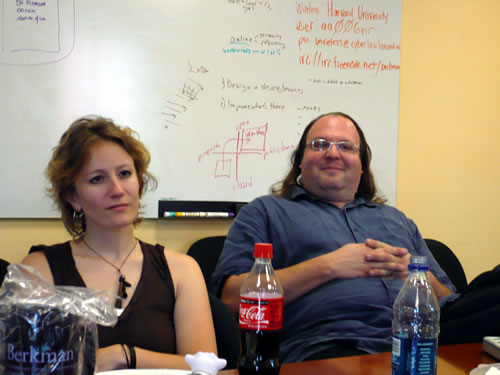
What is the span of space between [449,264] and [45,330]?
252 cm

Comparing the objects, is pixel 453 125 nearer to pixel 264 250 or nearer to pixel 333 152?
pixel 333 152

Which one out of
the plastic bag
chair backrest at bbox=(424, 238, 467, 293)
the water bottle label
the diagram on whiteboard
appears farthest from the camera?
chair backrest at bbox=(424, 238, 467, 293)

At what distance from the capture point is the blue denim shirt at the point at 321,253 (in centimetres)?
167

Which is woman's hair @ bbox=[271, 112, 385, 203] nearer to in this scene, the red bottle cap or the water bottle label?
the red bottle cap

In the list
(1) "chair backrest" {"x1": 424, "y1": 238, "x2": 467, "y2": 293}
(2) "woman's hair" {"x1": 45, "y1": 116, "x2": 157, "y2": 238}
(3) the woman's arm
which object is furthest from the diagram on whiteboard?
(1) "chair backrest" {"x1": 424, "y1": 238, "x2": 467, "y2": 293}

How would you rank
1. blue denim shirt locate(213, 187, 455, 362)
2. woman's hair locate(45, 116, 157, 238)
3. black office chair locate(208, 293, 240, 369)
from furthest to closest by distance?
blue denim shirt locate(213, 187, 455, 362)
woman's hair locate(45, 116, 157, 238)
black office chair locate(208, 293, 240, 369)

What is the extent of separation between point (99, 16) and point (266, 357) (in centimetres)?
206

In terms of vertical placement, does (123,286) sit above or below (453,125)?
below

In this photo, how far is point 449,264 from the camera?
275 cm

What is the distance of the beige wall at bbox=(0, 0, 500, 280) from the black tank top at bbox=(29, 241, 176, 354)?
6.55 ft

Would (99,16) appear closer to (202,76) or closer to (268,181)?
(202,76)

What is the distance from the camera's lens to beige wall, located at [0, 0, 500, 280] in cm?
315

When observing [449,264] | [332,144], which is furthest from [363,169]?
[449,264]

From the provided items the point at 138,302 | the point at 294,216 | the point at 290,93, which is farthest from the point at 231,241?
the point at 290,93
